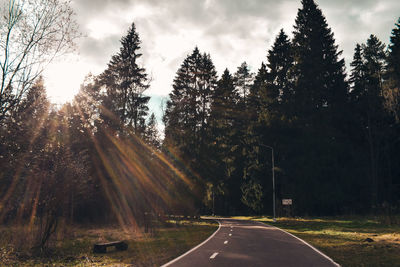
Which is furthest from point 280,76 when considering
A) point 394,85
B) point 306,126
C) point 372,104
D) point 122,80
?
point 122,80

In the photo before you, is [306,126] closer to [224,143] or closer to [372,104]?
[372,104]

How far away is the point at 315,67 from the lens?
4656cm

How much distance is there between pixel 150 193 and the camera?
25781mm

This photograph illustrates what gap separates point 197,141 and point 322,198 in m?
18.7

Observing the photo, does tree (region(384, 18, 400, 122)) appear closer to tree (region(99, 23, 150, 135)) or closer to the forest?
the forest

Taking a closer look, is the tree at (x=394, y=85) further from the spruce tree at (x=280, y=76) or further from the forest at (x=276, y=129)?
the spruce tree at (x=280, y=76)

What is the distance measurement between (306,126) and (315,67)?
8.72 m

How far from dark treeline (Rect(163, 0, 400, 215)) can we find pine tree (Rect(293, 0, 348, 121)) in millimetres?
143

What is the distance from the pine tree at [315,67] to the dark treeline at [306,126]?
0.47 ft

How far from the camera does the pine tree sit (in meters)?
46.2

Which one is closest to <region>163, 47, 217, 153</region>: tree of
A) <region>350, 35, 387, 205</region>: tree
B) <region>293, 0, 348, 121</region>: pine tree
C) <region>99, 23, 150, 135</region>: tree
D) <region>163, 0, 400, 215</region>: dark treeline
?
<region>163, 0, 400, 215</region>: dark treeline

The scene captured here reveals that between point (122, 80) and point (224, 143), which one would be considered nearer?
point (122, 80)

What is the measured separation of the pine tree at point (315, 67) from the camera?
46219 millimetres

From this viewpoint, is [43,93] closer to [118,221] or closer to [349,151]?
[118,221]
